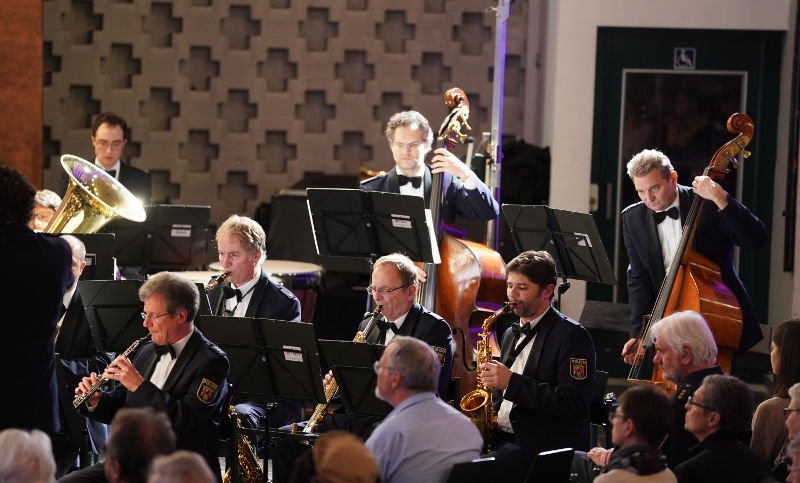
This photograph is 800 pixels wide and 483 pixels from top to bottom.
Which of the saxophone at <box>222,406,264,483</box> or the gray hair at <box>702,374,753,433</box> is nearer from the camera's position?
the gray hair at <box>702,374,753,433</box>

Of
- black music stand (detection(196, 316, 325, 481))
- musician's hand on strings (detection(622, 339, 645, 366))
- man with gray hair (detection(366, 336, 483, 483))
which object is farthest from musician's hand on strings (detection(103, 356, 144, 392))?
musician's hand on strings (detection(622, 339, 645, 366))

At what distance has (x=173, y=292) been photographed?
4.39 m

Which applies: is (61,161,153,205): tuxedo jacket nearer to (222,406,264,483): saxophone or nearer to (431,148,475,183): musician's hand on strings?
(431,148,475,183): musician's hand on strings

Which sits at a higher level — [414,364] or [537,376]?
[414,364]

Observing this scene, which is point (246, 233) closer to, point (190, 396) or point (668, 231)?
point (190, 396)

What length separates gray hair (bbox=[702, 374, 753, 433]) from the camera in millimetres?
3756

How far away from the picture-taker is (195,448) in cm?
438

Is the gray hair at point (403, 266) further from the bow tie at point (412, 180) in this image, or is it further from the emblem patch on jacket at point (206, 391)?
the bow tie at point (412, 180)

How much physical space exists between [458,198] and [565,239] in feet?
2.38

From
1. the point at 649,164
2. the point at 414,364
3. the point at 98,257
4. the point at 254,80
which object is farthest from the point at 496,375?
the point at 254,80

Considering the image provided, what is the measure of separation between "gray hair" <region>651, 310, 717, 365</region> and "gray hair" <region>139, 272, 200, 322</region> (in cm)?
176

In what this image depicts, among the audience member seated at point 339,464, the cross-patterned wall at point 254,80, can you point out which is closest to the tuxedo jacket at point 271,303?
the audience member seated at point 339,464

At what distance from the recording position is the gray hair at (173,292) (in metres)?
4.38

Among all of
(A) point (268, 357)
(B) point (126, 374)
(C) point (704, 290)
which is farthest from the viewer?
(C) point (704, 290)
